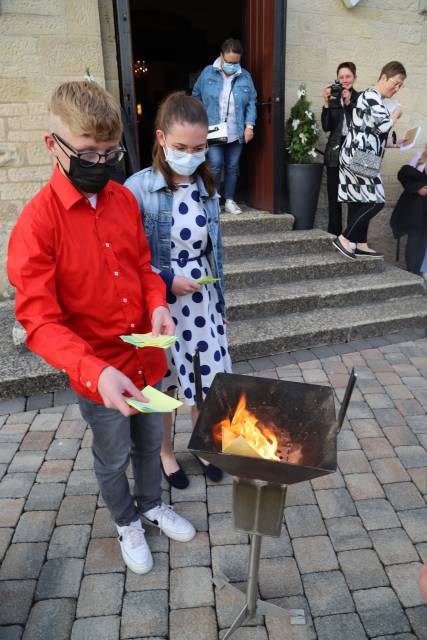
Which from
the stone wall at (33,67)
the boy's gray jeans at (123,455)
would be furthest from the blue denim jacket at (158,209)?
the stone wall at (33,67)

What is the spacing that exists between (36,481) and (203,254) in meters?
1.70

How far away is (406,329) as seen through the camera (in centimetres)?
499

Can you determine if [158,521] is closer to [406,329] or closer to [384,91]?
[406,329]

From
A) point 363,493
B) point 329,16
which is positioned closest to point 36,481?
point 363,493

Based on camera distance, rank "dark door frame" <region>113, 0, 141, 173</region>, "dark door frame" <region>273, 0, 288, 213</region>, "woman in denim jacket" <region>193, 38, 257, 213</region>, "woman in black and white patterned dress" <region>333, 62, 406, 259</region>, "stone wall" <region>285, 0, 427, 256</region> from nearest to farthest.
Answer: "dark door frame" <region>113, 0, 141, 173</region>, "woman in black and white patterned dress" <region>333, 62, 406, 259</region>, "dark door frame" <region>273, 0, 288, 213</region>, "woman in denim jacket" <region>193, 38, 257, 213</region>, "stone wall" <region>285, 0, 427, 256</region>

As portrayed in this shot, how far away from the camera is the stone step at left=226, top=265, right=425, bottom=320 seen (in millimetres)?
4742

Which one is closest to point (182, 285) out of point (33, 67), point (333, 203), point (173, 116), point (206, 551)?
point (173, 116)

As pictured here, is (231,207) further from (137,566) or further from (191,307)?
(137,566)

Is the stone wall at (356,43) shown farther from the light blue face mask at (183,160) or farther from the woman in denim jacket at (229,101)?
the light blue face mask at (183,160)

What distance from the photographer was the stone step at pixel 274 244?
17.5 ft

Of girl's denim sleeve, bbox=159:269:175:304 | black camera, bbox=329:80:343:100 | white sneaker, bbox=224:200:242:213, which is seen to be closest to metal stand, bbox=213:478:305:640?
girl's denim sleeve, bbox=159:269:175:304

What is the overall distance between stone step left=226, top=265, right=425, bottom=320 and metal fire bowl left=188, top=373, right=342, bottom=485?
274 cm

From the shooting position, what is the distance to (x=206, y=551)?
241 cm

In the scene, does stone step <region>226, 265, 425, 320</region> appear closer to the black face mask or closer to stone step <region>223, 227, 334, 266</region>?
stone step <region>223, 227, 334, 266</region>
